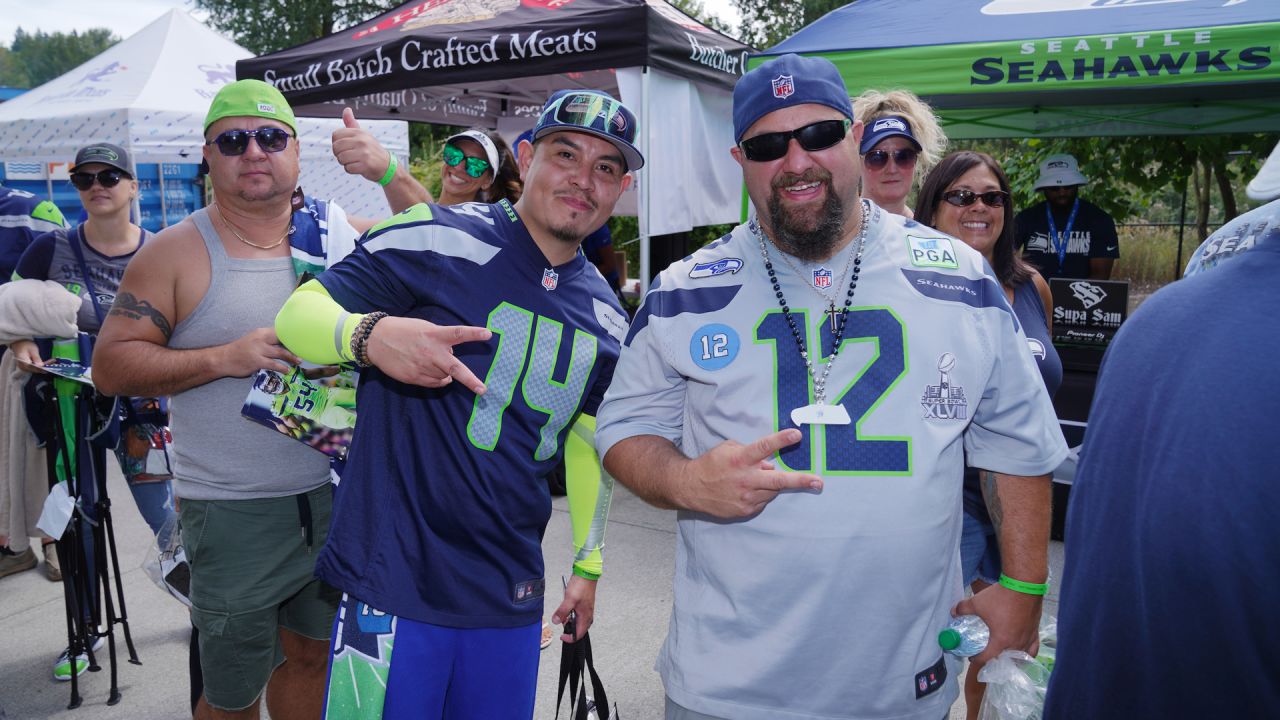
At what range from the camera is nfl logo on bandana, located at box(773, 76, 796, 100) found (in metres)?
1.83

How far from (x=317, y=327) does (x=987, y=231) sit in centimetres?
215

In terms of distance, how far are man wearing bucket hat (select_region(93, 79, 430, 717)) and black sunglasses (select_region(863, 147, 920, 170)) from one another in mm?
1711

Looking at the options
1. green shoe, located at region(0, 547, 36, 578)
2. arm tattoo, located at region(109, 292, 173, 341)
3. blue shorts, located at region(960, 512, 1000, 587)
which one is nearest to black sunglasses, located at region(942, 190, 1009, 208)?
blue shorts, located at region(960, 512, 1000, 587)

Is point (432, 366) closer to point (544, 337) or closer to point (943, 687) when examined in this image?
point (544, 337)

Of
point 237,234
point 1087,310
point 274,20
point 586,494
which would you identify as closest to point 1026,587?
point 586,494

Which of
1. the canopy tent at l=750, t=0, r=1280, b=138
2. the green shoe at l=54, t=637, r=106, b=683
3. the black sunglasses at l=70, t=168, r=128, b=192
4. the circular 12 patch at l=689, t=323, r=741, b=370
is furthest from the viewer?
the canopy tent at l=750, t=0, r=1280, b=138

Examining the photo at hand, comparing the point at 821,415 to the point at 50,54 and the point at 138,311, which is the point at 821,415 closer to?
the point at 138,311

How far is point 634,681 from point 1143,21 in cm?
429

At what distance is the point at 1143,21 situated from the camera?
463 centimetres

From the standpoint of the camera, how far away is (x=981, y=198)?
2.89 metres

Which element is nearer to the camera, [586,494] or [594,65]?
[586,494]

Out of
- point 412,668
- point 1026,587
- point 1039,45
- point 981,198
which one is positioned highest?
point 1039,45

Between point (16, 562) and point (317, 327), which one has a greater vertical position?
point (317, 327)

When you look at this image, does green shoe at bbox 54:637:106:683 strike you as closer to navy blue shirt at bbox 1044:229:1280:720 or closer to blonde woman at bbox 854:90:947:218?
blonde woman at bbox 854:90:947:218
